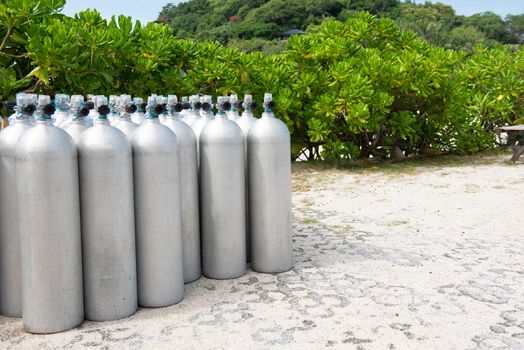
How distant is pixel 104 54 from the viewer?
19.0 ft

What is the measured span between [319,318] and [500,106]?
8.50 meters

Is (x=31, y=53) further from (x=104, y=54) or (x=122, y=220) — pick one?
(x=122, y=220)

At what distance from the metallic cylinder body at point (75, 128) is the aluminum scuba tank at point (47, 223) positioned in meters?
0.17

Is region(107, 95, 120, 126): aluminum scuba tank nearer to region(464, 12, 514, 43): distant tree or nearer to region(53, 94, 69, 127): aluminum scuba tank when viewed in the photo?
region(53, 94, 69, 127): aluminum scuba tank

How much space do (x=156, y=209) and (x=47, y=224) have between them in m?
0.54

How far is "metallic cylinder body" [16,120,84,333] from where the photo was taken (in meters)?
2.51

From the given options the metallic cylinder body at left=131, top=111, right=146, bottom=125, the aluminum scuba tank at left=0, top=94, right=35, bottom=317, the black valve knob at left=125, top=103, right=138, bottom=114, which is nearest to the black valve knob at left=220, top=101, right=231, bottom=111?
the metallic cylinder body at left=131, top=111, right=146, bottom=125

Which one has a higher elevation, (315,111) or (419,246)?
(315,111)

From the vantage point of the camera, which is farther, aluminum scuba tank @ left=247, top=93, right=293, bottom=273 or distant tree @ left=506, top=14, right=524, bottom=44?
distant tree @ left=506, top=14, right=524, bottom=44

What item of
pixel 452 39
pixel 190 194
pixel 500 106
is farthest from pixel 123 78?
pixel 452 39

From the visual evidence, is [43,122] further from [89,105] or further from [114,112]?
[114,112]

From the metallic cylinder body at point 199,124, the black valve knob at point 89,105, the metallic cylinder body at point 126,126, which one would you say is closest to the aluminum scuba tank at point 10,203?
the black valve knob at point 89,105

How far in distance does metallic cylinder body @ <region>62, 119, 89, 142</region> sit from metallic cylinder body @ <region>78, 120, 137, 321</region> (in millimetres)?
112

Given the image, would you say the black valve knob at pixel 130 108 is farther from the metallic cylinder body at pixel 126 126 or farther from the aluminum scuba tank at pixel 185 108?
the aluminum scuba tank at pixel 185 108
